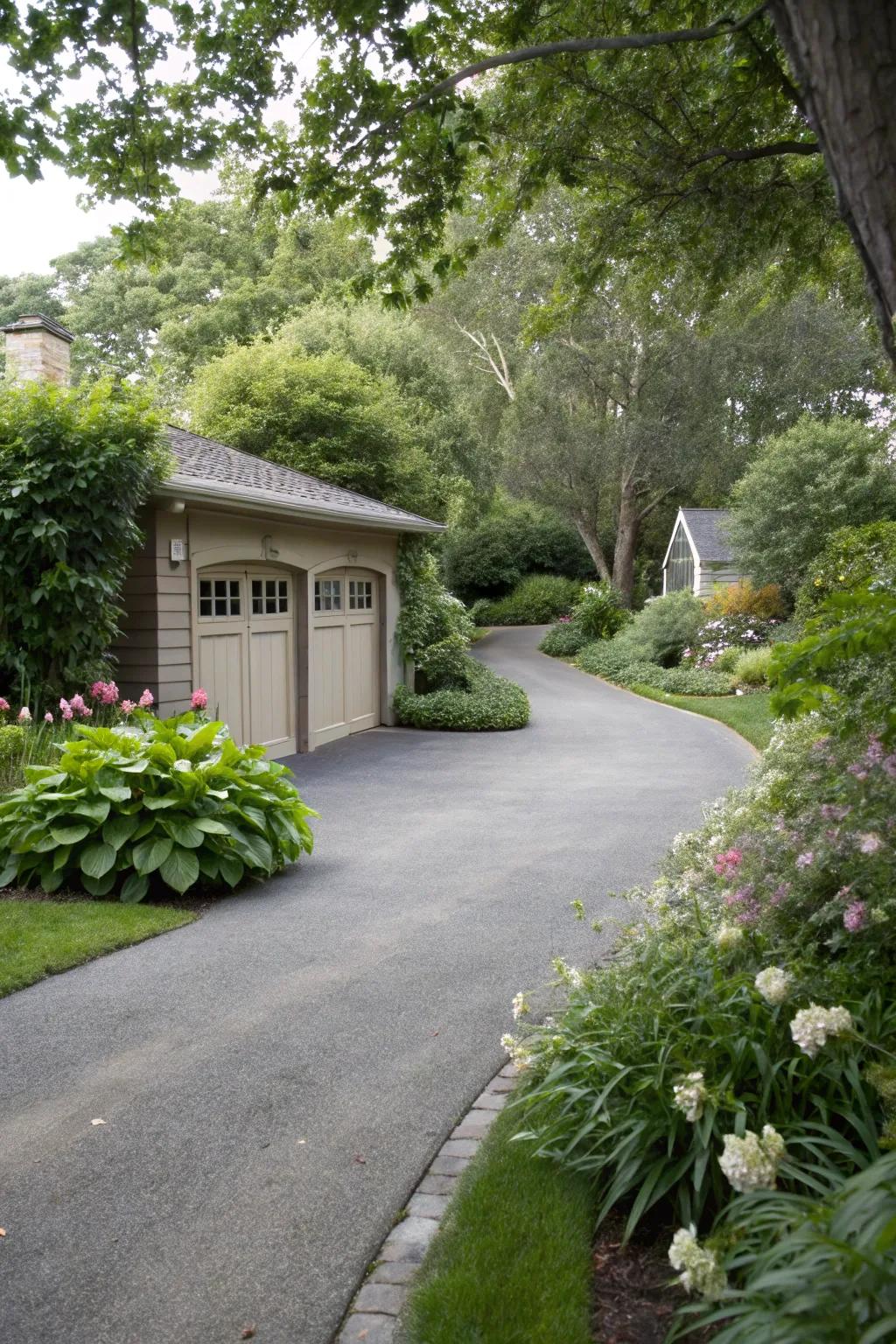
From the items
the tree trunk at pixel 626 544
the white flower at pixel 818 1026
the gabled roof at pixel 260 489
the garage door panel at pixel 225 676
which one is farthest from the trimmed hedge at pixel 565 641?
the white flower at pixel 818 1026

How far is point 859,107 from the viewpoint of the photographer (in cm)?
359

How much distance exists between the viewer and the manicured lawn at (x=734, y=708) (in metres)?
14.3

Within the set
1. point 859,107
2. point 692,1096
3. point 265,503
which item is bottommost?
point 692,1096

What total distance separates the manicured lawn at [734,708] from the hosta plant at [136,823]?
785cm

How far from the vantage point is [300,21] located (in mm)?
6492

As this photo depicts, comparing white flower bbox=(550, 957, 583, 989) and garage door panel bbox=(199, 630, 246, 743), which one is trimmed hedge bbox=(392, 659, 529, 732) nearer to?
garage door panel bbox=(199, 630, 246, 743)

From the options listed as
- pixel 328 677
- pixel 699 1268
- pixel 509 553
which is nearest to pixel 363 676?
pixel 328 677

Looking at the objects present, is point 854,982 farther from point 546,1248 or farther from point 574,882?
point 574,882

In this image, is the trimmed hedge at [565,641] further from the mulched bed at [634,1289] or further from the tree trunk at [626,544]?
the mulched bed at [634,1289]

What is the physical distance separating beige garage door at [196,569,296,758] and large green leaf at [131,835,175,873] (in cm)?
487

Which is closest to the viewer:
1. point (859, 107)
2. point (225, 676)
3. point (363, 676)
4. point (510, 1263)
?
point (510, 1263)

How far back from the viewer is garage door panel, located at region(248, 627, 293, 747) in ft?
40.9

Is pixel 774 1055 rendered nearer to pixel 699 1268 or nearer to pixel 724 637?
pixel 699 1268

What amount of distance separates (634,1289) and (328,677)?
39.0 ft
